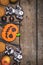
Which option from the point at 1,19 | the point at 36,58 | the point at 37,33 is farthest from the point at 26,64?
the point at 1,19

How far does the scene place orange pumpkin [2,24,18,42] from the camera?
205 centimetres

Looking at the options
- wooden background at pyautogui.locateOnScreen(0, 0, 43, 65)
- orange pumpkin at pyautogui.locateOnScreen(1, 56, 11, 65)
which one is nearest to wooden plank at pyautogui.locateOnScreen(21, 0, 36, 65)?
wooden background at pyautogui.locateOnScreen(0, 0, 43, 65)

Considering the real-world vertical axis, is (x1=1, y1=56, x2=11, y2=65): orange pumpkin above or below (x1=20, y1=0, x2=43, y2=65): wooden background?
below

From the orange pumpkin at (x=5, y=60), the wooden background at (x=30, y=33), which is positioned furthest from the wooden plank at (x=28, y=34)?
the orange pumpkin at (x=5, y=60)

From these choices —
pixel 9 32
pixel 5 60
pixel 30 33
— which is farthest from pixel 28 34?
pixel 5 60

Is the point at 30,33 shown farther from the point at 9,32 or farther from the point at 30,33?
the point at 9,32

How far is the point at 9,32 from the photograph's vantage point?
206cm

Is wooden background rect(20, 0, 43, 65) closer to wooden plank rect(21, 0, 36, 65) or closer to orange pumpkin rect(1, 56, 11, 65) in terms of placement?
wooden plank rect(21, 0, 36, 65)

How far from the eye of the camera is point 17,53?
2.09 m

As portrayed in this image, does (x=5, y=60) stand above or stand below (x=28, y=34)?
below

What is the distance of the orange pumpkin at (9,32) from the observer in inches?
80.9

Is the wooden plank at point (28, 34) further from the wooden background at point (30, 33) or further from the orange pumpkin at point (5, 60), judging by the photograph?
the orange pumpkin at point (5, 60)

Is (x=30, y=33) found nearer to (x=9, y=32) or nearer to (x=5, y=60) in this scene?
(x=9, y=32)

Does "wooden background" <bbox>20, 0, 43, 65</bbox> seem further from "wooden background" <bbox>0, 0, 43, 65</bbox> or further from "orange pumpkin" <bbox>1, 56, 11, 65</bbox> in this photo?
"orange pumpkin" <bbox>1, 56, 11, 65</bbox>
